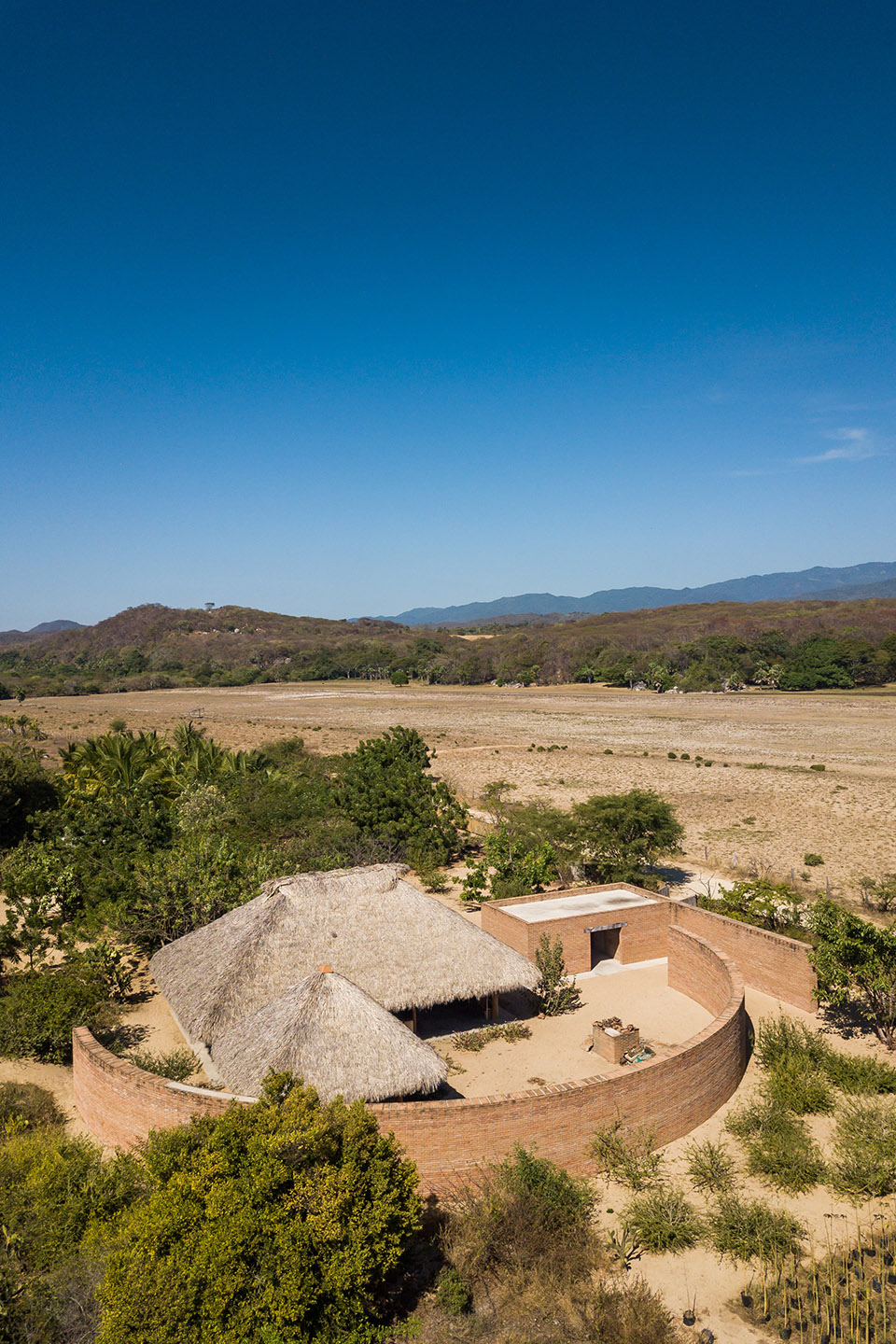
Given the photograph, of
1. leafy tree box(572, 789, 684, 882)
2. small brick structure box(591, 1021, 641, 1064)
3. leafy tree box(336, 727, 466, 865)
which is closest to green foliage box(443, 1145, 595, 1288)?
small brick structure box(591, 1021, 641, 1064)

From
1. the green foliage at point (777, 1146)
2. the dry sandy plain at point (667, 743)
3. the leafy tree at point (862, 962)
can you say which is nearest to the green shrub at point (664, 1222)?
the green foliage at point (777, 1146)

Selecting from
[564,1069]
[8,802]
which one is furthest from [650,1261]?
[8,802]

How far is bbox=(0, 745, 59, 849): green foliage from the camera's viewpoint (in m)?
24.2

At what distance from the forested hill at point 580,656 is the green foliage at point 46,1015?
87.6 meters

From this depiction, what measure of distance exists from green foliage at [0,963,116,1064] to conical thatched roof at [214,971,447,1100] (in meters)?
3.02

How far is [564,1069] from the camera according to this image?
495 inches

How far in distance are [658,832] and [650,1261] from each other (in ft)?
47.9

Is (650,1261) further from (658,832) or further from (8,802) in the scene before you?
(8,802)

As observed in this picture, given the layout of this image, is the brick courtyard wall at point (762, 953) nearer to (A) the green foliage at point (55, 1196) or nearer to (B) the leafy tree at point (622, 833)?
(B) the leafy tree at point (622, 833)

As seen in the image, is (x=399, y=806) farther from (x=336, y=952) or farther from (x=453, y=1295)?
(x=453, y=1295)

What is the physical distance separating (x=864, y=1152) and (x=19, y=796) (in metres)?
23.9

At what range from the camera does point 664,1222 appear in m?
9.04

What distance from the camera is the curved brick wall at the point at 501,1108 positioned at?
959 centimetres

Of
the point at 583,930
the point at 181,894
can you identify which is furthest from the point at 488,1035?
the point at 181,894
